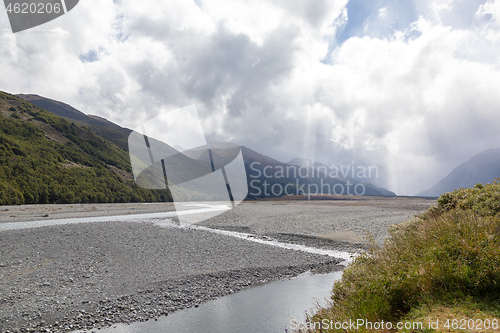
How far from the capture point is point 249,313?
11930mm

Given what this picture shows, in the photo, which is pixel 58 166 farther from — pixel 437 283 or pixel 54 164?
pixel 437 283

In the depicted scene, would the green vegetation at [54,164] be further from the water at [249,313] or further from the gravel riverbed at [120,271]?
the water at [249,313]

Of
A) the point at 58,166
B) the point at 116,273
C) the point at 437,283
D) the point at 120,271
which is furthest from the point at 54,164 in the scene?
the point at 437,283

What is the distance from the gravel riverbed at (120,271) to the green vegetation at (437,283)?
6.55 metres

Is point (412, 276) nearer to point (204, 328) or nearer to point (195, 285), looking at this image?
point (204, 328)

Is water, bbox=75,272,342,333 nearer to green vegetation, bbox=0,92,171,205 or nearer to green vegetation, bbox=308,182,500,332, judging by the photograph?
green vegetation, bbox=308,182,500,332

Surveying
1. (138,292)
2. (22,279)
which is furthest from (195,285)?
(22,279)

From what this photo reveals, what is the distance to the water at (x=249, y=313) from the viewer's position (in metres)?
10.5

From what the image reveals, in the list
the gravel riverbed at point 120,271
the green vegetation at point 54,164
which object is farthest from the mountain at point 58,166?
the gravel riverbed at point 120,271

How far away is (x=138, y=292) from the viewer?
1359cm

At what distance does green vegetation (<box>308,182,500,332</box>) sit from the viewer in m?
5.63

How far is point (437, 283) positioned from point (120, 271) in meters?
16.2

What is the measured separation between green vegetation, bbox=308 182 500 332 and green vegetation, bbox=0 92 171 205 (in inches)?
3222

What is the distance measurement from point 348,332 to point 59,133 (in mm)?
147546
